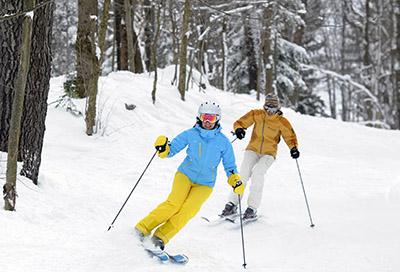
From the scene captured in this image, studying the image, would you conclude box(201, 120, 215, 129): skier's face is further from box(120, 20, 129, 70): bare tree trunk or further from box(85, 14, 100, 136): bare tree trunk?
box(120, 20, 129, 70): bare tree trunk

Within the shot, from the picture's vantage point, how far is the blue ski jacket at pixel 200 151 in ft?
17.0

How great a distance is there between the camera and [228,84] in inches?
838

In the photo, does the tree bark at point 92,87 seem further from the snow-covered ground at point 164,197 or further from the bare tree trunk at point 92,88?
the snow-covered ground at point 164,197

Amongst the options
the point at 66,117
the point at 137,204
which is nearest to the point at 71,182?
the point at 137,204

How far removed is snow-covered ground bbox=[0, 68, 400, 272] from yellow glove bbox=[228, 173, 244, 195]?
681 mm

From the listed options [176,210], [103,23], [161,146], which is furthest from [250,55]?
[176,210]

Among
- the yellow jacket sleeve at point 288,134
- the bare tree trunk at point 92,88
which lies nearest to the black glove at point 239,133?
the yellow jacket sleeve at point 288,134

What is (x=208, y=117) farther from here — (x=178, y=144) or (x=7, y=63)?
(x=7, y=63)

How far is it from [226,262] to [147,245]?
0.80 metres

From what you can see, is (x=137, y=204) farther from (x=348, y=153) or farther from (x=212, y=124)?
(x=348, y=153)

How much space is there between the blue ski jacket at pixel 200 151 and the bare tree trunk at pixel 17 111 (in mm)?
1460

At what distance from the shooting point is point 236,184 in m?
5.25

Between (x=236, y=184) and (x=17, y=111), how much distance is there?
7.21 ft

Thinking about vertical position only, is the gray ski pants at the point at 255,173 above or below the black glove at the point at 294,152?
below
